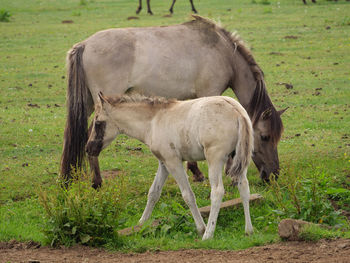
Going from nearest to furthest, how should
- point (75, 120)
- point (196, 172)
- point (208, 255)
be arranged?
point (208, 255)
point (75, 120)
point (196, 172)

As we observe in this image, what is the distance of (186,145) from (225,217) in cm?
140

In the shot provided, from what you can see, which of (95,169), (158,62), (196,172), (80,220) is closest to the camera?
(80,220)

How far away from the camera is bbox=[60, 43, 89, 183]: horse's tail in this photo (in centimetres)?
856

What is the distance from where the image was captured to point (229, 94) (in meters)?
14.8

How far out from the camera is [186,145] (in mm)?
6973

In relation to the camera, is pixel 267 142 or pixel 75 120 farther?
pixel 267 142

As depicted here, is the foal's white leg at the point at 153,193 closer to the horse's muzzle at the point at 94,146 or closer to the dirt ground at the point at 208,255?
the horse's muzzle at the point at 94,146

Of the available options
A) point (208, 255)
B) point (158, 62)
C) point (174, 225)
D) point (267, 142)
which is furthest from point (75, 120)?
point (208, 255)

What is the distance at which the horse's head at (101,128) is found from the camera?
7442 millimetres

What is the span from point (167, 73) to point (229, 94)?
594 centimetres

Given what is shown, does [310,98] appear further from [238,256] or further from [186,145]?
[238,256]

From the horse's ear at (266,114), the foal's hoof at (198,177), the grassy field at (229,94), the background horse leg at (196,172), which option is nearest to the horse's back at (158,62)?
the horse's ear at (266,114)

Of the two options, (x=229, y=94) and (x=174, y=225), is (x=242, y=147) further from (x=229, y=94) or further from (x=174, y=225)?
(x=229, y=94)

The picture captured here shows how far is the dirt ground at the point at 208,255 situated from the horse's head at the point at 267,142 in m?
2.80
